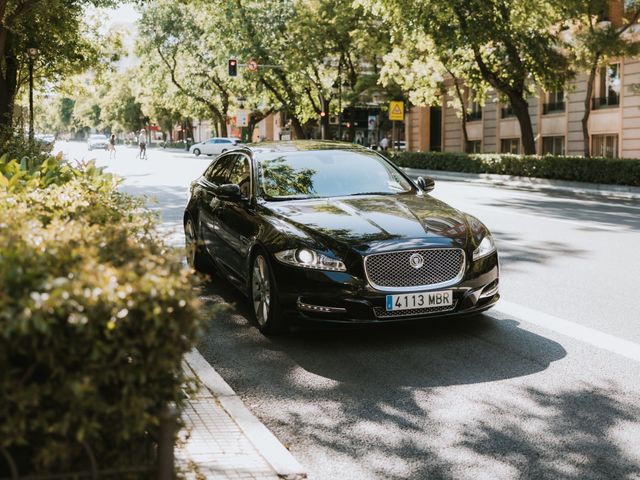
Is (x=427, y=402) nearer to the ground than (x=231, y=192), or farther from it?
nearer to the ground

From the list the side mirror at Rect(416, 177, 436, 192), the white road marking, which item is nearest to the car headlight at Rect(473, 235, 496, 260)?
the white road marking

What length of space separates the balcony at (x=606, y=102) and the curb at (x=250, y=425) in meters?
31.9

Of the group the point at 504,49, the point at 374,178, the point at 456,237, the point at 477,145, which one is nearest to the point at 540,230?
the point at 374,178

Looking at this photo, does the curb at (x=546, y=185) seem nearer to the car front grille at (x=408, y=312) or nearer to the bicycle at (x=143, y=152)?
the car front grille at (x=408, y=312)

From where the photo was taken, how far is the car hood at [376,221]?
656 cm

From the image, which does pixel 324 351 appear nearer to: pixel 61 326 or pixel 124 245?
pixel 124 245

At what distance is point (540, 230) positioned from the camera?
1384 cm

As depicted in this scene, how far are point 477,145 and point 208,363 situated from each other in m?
42.5

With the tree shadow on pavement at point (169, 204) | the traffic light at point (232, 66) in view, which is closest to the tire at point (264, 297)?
the tree shadow on pavement at point (169, 204)

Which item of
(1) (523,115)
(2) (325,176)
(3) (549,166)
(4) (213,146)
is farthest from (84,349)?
(4) (213,146)

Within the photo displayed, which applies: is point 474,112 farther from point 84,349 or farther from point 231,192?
point 84,349

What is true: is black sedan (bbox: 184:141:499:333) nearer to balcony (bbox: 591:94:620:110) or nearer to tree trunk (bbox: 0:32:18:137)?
tree trunk (bbox: 0:32:18:137)

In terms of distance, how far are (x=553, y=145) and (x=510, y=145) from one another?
4168 millimetres

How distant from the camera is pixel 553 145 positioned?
39594 mm
